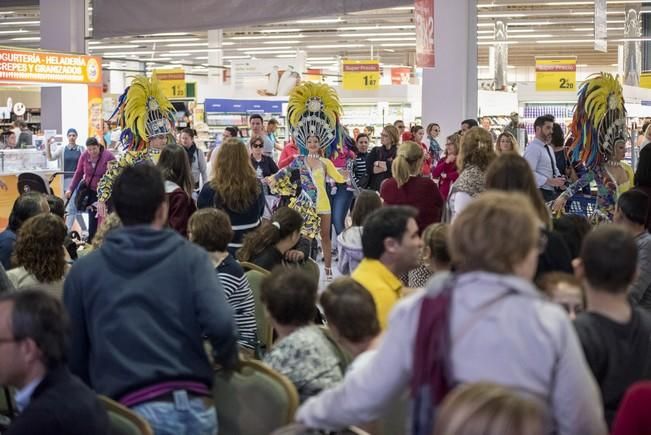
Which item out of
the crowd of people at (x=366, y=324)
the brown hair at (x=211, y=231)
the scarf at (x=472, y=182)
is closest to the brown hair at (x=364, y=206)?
the scarf at (x=472, y=182)

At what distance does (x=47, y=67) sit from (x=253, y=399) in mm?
13691

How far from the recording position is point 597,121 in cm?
763

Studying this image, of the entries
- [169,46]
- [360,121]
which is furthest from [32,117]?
[360,121]

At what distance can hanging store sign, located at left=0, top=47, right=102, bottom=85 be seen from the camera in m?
15.2

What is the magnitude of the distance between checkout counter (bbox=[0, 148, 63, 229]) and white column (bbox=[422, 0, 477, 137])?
206 inches

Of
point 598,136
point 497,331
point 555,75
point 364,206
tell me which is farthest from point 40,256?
point 555,75

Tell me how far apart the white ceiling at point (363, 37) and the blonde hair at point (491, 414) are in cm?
2010

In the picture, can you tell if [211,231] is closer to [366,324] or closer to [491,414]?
[366,324]

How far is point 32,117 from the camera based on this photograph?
30906 mm

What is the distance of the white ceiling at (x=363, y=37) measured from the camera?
2419 cm

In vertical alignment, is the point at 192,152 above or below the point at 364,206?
above

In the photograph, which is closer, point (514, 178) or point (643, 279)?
point (514, 178)

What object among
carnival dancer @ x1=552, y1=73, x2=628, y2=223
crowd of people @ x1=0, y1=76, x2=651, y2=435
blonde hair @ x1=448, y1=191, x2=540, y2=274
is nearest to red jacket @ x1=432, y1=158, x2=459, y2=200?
carnival dancer @ x1=552, y1=73, x2=628, y2=223

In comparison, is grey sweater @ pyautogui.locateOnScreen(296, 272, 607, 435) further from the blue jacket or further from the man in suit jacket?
the blue jacket
